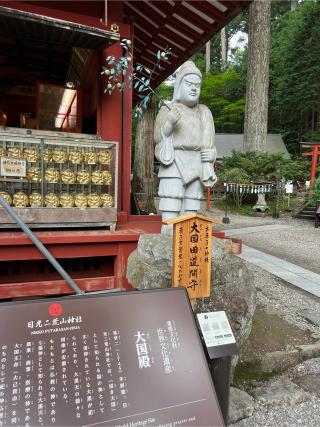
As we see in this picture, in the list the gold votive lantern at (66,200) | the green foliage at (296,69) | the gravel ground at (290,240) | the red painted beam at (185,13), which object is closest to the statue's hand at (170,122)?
the gold votive lantern at (66,200)

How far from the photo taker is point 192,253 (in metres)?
2.44

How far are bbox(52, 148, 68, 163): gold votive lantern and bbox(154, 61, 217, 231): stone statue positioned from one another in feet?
3.50

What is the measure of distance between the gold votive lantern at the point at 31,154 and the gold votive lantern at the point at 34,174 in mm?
96

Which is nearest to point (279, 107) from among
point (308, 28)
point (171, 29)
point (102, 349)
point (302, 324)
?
point (308, 28)

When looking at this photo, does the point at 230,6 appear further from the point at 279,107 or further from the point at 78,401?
the point at 279,107

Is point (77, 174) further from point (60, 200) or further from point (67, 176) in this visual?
point (60, 200)

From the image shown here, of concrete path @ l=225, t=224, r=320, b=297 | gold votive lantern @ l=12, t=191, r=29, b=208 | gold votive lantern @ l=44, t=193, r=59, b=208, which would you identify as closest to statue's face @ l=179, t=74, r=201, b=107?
gold votive lantern @ l=44, t=193, r=59, b=208

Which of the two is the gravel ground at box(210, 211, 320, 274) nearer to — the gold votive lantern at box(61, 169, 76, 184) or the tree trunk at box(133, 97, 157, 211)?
the tree trunk at box(133, 97, 157, 211)

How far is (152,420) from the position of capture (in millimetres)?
1530

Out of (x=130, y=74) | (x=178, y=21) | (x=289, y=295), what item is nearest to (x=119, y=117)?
(x=130, y=74)

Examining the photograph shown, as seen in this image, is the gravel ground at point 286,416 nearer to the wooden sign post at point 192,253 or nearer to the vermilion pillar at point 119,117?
the wooden sign post at point 192,253

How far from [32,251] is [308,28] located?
2713 cm

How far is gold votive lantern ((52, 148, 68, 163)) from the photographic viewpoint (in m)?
3.66

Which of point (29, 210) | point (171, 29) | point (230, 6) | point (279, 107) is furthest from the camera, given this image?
point (279, 107)
